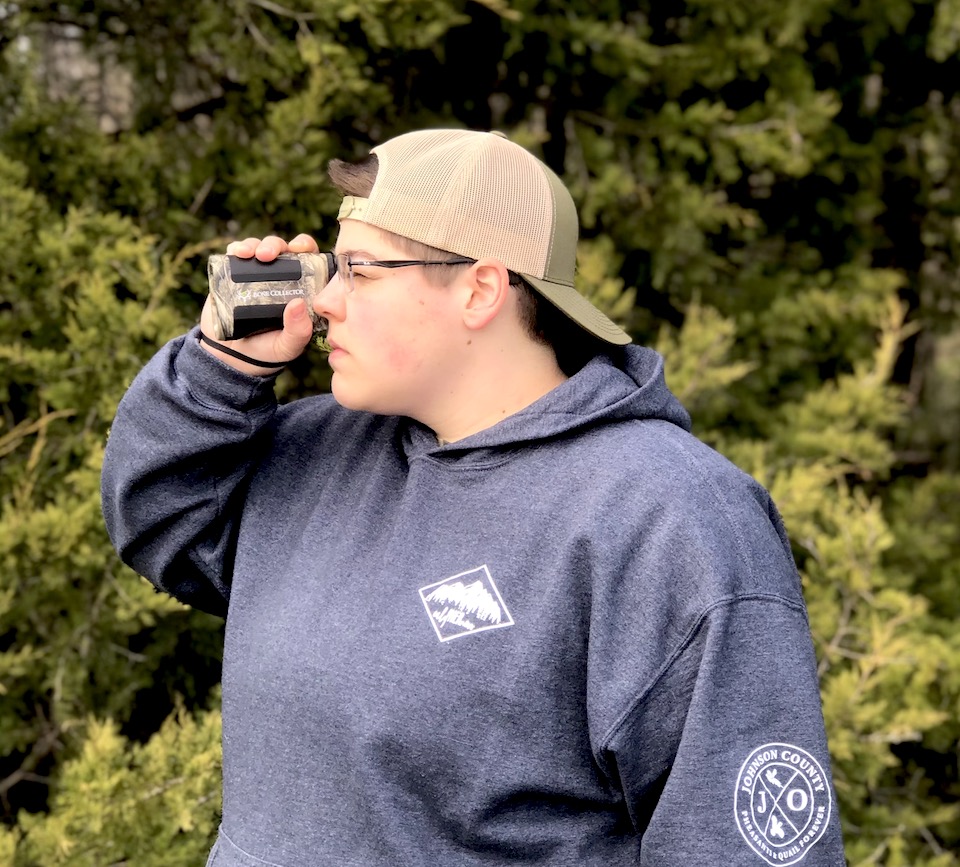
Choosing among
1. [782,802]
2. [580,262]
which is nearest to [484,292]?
[782,802]

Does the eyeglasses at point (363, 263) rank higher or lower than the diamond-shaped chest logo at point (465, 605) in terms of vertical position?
higher

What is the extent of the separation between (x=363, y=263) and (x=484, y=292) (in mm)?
204

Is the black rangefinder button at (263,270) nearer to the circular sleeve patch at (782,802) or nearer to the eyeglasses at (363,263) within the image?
the eyeglasses at (363,263)

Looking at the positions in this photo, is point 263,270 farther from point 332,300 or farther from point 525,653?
point 525,653

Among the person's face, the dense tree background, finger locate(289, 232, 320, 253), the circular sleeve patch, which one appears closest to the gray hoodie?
the circular sleeve patch

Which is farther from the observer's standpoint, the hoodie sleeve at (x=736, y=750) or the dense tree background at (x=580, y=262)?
the dense tree background at (x=580, y=262)

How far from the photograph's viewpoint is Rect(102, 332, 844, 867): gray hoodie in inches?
57.8

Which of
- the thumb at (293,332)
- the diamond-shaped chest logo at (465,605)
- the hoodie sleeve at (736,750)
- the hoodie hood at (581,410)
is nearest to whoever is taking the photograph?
the hoodie sleeve at (736,750)

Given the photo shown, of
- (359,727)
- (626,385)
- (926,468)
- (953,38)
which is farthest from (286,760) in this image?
(926,468)

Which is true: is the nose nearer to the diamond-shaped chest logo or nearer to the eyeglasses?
the eyeglasses

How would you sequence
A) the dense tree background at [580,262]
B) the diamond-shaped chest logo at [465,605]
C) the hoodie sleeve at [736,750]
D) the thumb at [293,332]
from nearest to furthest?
the hoodie sleeve at [736,750] < the diamond-shaped chest logo at [465,605] < the thumb at [293,332] < the dense tree background at [580,262]

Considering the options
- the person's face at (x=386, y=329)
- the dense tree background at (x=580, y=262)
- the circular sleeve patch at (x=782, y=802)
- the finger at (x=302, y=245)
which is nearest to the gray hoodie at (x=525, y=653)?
the circular sleeve patch at (x=782, y=802)

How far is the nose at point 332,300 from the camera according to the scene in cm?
176

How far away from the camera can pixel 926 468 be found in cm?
538
